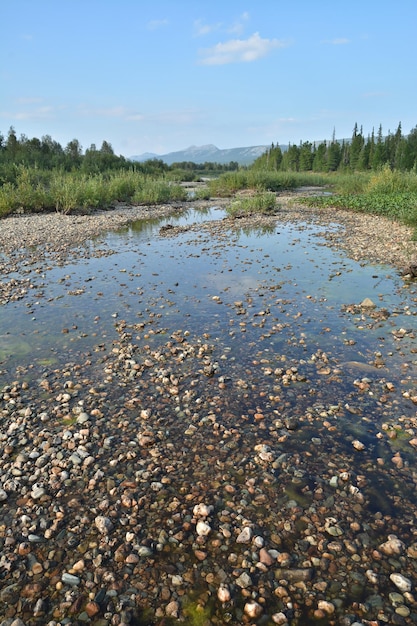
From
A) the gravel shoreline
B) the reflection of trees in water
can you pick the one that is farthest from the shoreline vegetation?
the reflection of trees in water

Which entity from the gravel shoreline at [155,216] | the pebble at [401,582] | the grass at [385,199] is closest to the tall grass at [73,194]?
the gravel shoreline at [155,216]

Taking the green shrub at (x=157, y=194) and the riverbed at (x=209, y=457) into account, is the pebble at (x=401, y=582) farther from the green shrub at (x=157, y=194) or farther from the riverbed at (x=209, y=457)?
the green shrub at (x=157, y=194)

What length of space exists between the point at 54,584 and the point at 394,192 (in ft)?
112

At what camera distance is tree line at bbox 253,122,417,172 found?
221 ft

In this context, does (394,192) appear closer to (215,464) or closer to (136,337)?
(136,337)

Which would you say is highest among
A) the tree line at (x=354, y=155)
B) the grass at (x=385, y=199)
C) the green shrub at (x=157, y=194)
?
the tree line at (x=354, y=155)

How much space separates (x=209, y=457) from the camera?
16.2 feet

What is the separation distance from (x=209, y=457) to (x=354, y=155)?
85.0 m

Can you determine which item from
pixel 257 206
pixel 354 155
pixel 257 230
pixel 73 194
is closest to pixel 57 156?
pixel 73 194

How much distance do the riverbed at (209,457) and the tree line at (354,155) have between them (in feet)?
205

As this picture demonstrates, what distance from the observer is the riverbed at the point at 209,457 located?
332 cm

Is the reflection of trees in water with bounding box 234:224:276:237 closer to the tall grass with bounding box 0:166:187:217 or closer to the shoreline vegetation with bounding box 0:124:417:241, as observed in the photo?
the shoreline vegetation with bounding box 0:124:417:241

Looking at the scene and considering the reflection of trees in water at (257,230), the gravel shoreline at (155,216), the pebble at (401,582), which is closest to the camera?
the pebble at (401,582)

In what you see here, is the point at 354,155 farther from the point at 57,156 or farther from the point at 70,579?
the point at 70,579
